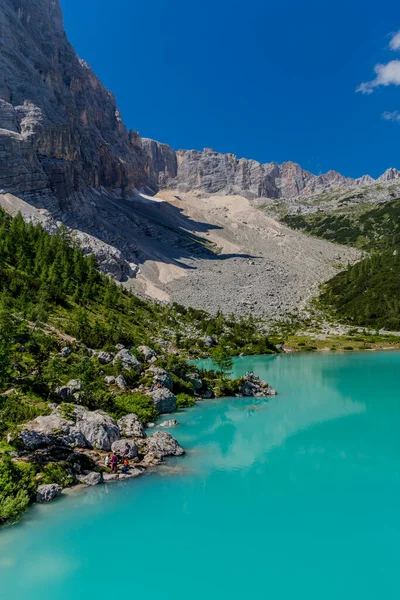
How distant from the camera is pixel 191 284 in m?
134

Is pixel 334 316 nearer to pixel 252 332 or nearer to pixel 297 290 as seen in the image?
pixel 297 290

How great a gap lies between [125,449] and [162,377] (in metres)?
16.2

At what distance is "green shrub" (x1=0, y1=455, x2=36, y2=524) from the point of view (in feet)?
52.7

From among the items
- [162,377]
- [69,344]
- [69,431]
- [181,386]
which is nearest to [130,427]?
[69,431]

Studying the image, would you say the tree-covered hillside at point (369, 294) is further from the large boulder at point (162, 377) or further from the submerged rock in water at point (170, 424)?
the submerged rock in water at point (170, 424)

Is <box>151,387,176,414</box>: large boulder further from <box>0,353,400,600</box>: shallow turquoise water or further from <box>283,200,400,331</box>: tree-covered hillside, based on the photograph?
<box>283,200,400,331</box>: tree-covered hillside

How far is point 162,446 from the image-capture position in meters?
24.3

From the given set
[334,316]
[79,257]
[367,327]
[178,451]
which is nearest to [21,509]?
[178,451]

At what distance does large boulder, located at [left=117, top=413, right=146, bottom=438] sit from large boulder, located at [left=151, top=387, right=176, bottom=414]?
675cm

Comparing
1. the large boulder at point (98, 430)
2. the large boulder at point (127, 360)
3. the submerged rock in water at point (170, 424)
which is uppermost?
the large boulder at point (127, 360)

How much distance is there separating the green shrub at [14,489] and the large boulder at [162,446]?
7.51 metres

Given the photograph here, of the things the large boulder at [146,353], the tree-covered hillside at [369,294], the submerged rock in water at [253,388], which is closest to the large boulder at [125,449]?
the submerged rock in water at [253,388]

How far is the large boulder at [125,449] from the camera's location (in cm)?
2266

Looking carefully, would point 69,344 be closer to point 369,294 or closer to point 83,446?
point 83,446
